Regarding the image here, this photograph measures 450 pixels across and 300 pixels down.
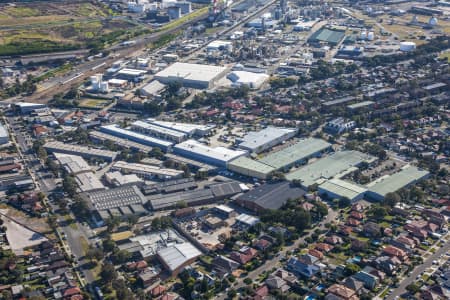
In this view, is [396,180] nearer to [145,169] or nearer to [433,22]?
[145,169]

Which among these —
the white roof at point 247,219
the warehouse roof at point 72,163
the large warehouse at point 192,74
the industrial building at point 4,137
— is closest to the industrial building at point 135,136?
the warehouse roof at point 72,163

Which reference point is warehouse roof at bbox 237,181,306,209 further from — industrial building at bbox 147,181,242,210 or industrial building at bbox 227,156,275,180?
industrial building at bbox 227,156,275,180

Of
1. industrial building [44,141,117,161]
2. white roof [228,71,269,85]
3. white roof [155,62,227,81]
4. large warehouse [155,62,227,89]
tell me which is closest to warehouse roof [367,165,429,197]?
industrial building [44,141,117,161]

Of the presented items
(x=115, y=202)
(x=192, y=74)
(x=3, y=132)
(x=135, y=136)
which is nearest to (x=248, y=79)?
(x=192, y=74)

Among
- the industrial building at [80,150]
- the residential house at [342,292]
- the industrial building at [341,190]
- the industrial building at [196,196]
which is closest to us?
the residential house at [342,292]

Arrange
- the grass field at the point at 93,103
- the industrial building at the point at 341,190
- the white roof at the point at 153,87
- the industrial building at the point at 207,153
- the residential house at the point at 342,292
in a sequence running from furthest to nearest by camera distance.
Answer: the white roof at the point at 153,87, the grass field at the point at 93,103, the industrial building at the point at 207,153, the industrial building at the point at 341,190, the residential house at the point at 342,292

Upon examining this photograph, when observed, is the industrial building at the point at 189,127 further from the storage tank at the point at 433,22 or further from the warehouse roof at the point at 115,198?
the storage tank at the point at 433,22

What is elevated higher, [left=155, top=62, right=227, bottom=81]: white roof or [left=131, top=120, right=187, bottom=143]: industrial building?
[left=155, top=62, right=227, bottom=81]: white roof
